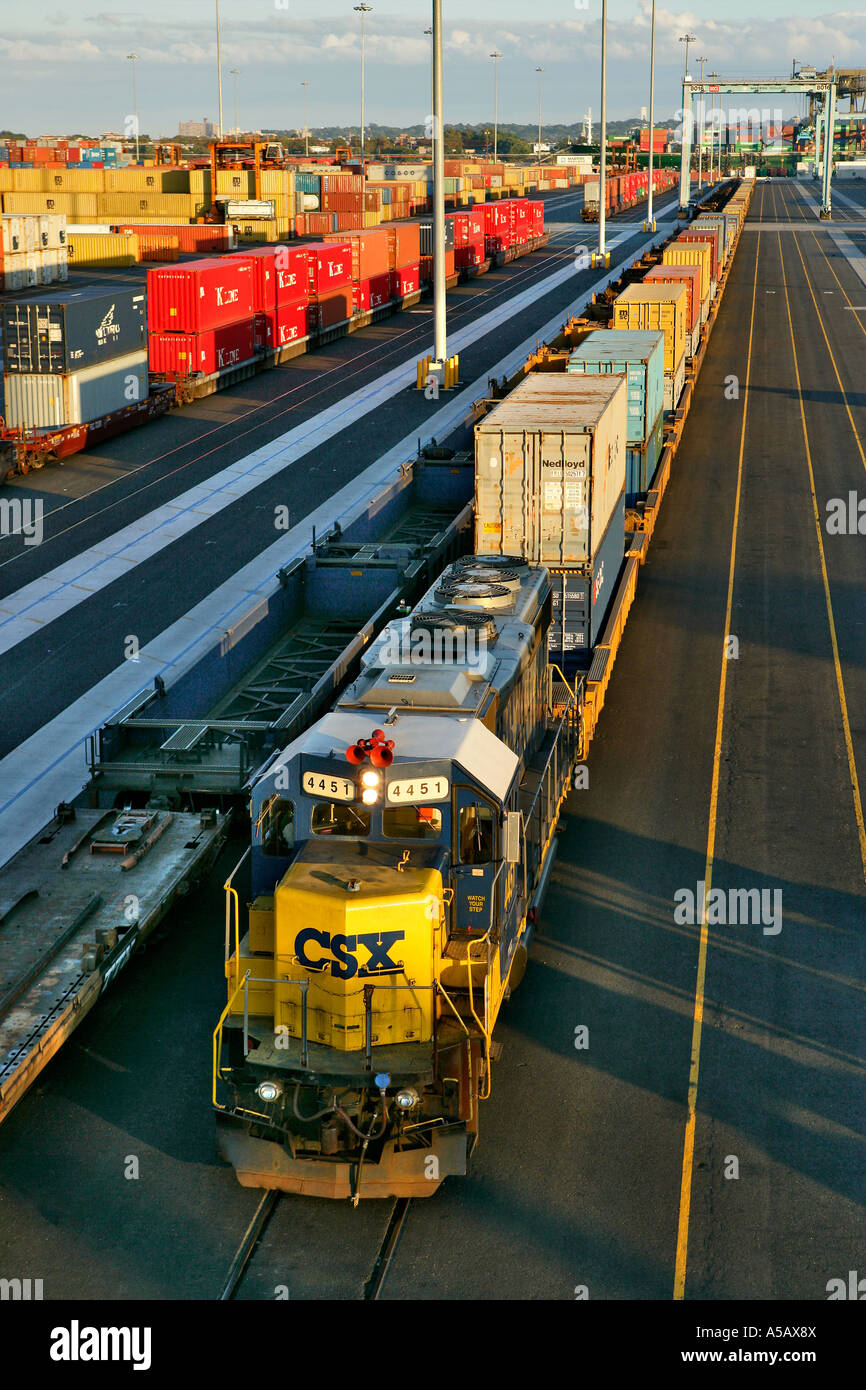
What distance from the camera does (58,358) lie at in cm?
5019

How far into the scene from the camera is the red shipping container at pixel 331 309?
248 ft

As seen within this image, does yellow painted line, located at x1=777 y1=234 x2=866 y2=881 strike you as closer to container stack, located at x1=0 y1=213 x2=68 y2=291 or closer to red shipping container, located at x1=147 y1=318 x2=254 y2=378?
red shipping container, located at x1=147 y1=318 x2=254 y2=378

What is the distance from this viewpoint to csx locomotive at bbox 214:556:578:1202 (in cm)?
1331

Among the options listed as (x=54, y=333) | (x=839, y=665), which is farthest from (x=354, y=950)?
(x=54, y=333)

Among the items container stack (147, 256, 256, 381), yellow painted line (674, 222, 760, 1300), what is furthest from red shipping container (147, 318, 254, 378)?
yellow painted line (674, 222, 760, 1300)

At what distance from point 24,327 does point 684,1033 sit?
4177 centimetres

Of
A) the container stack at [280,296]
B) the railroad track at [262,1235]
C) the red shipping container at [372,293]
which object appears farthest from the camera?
the red shipping container at [372,293]

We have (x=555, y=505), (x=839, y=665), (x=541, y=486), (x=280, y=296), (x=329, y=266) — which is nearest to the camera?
(x=541, y=486)

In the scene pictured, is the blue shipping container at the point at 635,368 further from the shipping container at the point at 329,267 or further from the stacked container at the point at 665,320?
the shipping container at the point at 329,267

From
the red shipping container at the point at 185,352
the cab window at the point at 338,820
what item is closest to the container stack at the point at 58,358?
the red shipping container at the point at 185,352

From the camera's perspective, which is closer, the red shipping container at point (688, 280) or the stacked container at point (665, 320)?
the stacked container at point (665, 320)

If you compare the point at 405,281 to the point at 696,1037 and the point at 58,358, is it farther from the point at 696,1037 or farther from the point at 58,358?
the point at 696,1037

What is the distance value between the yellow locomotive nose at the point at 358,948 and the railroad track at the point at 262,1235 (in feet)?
5.79

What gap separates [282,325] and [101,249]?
2780 centimetres
